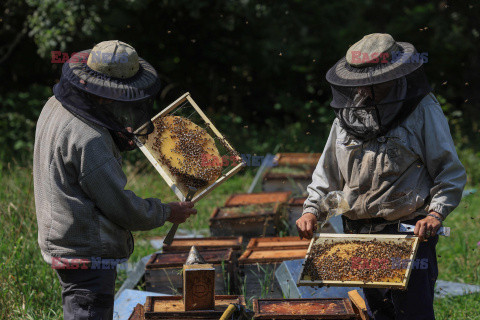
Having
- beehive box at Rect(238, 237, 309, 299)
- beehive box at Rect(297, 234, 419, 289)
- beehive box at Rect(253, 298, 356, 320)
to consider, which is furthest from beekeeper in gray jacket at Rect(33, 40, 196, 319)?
beehive box at Rect(238, 237, 309, 299)

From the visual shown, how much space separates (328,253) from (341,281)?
0.29 meters

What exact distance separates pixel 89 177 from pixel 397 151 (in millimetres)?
1710

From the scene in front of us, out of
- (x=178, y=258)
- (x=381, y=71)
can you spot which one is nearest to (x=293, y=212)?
(x=178, y=258)

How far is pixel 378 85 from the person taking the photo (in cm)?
318

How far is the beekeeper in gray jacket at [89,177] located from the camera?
2.81m

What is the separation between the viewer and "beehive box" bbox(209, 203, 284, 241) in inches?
Result: 227

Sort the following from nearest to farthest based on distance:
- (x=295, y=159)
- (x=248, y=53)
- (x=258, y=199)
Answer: (x=258, y=199), (x=295, y=159), (x=248, y=53)

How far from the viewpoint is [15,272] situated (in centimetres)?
455

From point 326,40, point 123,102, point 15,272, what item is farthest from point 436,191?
point 326,40

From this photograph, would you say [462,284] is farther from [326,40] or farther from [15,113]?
[326,40]

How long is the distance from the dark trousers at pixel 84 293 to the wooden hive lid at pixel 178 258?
155 cm

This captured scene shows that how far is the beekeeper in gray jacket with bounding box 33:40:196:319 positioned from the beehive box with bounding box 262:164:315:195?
4262 millimetres

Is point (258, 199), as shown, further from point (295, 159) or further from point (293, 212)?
point (295, 159)

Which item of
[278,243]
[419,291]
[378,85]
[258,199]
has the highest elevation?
[378,85]
